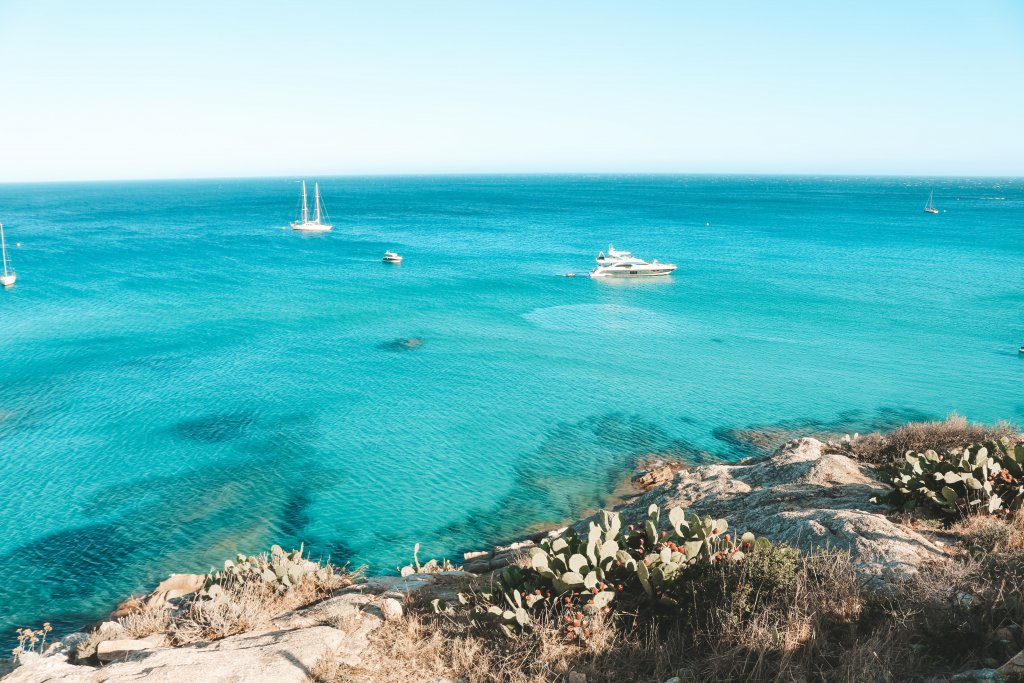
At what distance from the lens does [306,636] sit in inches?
339

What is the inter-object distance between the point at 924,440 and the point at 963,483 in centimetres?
759

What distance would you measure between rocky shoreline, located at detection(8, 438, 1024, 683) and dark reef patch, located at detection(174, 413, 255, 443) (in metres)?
13.7

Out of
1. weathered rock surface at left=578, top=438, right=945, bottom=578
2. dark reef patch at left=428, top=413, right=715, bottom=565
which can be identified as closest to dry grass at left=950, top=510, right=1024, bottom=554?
weathered rock surface at left=578, top=438, right=945, bottom=578

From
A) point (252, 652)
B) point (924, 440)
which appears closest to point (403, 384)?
point (924, 440)

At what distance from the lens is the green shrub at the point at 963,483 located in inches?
387

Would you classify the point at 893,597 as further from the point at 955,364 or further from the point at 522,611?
the point at 955,364

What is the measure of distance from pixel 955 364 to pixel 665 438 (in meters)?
22.4

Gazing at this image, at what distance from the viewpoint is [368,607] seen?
9.49 m

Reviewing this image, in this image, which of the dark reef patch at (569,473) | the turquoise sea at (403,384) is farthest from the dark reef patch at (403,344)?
the dark reef patch at (569,473)

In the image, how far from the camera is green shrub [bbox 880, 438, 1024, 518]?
32.3 feet

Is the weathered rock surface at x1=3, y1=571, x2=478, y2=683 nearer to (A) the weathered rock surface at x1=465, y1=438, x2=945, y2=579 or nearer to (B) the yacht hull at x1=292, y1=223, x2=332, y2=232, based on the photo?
(A) the weathered rock surface at x1=465, y1=438, x2=945, y2=579

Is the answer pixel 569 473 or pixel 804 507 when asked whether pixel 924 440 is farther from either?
pixel 569 473

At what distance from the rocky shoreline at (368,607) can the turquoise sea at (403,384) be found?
7.33m

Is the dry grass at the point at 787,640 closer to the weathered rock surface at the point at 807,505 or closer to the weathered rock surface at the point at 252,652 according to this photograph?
the weathered rock surface at the point at 252,652
